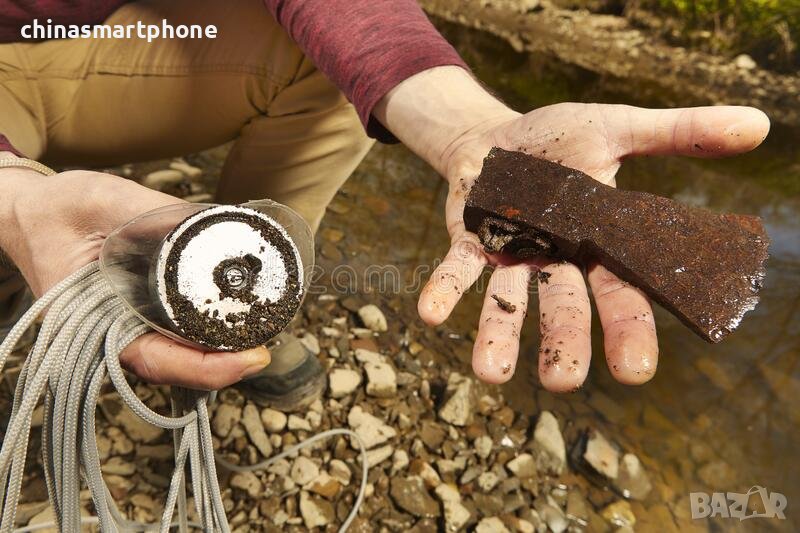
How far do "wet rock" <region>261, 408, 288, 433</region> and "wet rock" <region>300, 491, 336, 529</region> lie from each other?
32 cm

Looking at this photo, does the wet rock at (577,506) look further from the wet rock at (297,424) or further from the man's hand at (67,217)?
the man's hand at (67,217)

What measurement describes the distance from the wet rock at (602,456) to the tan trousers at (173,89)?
5.97ft

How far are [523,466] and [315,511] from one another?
0.92m

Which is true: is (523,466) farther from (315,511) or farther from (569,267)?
(569,267)

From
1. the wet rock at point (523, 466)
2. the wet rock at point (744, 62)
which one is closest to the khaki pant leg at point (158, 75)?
the wet rock at point (523, 466)

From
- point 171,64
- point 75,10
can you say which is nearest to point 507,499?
point 171,64

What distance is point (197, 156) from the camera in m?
3.79

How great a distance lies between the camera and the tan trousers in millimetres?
2201

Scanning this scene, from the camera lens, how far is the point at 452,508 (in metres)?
2.27

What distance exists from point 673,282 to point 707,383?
164 cm

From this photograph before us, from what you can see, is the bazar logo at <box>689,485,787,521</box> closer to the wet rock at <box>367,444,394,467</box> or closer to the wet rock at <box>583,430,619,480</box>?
the wet rock at <box>583,430,619,480</box>

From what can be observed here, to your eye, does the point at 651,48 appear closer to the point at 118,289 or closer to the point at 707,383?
the point at 707,383

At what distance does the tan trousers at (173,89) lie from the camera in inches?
86.7

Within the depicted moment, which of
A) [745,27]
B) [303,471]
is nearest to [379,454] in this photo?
[303,471]
